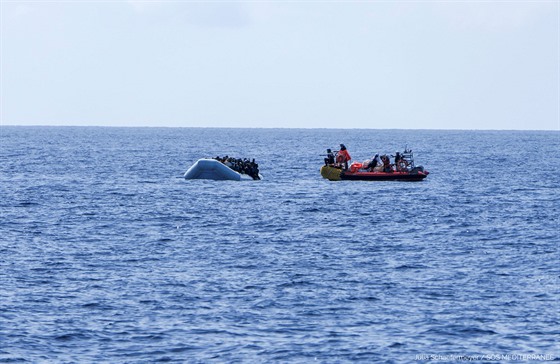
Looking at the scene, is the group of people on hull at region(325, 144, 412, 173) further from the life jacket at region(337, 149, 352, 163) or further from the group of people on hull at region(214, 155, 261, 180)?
the group of people on hull at region(214, 155, 261, 180)

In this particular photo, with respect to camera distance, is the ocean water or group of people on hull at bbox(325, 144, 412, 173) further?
group of people on hull at bbox(325, 144, 412, 173)

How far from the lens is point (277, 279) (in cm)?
3250

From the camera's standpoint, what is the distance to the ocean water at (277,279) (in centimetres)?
2411

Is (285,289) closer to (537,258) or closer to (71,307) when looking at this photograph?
(71,307)

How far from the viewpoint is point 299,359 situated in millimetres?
22875

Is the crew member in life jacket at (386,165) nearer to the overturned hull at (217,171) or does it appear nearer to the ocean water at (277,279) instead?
the ocean water at (277,279)

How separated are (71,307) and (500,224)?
27.2 metres

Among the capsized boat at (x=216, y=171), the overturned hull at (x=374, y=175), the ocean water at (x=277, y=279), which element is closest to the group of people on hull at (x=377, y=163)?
the overturned hull at (x=374, y=175)

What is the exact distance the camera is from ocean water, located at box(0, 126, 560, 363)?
79.1 ft

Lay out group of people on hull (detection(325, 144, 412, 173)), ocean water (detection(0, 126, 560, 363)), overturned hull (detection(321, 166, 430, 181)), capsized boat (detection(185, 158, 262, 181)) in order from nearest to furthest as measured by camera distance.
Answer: ocean water (detection(0, 126, 560, 363)) → overturned hull (detection(321, 166, 430, 181)) → group of people on hull (detection(325, 144, 412, 173)) → capsized boat (detection(185, 158, 262, 181))

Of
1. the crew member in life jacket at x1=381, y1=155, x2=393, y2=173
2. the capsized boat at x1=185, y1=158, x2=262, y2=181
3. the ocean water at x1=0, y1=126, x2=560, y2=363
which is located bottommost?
the ocean water at x1=0, y1=126, x2=560, y2=363

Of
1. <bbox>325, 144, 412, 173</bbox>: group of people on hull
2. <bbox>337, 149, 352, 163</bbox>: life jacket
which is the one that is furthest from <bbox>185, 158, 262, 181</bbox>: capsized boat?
<bbox>337, 149, 352, 163</bbox>: life jacket

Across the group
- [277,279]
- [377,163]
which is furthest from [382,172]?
[277,279]

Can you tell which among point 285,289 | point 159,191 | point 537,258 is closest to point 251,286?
point 285,289
